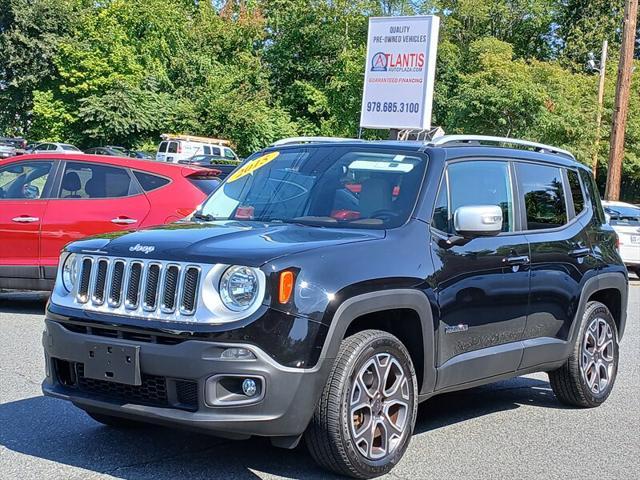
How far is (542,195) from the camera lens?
246 inches

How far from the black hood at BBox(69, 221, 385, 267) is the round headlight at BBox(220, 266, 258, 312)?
0.16ft

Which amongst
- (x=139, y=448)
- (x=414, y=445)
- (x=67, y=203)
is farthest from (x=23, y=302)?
(x=414, y=445)

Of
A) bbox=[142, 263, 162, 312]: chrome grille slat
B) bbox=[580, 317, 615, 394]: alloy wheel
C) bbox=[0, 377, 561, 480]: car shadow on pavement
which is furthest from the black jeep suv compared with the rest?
bbox=[0, 377, 561, 480]: car shadow on pavement

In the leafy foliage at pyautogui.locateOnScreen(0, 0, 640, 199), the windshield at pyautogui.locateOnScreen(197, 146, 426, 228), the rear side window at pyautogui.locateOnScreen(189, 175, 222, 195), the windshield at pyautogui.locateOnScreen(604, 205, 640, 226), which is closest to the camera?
the windshield at pyautogui.locateOnScreen(197, 146, 426, 228)

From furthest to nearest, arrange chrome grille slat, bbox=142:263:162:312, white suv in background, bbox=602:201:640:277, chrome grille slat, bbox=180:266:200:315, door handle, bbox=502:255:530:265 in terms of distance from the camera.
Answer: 1. white suv in background, bbox=602:201:640:277
2. door handle, bbox=502:255:530:265
3. chrome grille slat, bbox=142:263:162:312
4. chrome grille slat, bbox=180:266:200:315

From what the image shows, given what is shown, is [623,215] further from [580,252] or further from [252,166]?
[252,166]

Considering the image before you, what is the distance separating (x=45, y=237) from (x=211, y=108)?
3615 cm

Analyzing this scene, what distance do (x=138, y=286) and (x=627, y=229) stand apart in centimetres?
1546

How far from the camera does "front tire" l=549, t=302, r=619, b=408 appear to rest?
6363 millimetres

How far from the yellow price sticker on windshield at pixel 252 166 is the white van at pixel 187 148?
30513mm

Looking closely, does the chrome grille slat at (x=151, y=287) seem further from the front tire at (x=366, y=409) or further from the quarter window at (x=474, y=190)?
the quarter window at (x=474, y=190)

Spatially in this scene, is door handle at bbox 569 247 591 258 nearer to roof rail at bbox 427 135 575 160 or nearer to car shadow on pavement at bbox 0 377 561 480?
roof rail at bbox 427 135 575 160

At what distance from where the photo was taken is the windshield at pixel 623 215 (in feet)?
60.3

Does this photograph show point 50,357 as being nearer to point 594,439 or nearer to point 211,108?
point 594,439
